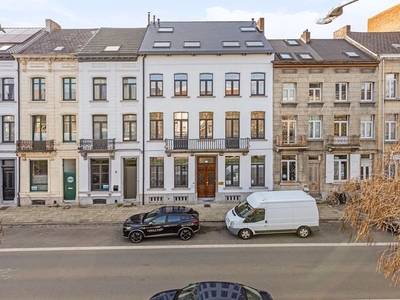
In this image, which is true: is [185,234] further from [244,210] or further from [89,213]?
[89,213]

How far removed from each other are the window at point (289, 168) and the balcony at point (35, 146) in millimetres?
16726

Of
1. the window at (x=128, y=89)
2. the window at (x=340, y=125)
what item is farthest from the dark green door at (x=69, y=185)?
the window at (x=340, y=125)

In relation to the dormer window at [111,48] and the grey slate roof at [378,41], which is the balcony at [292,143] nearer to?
the grey slate roof at [378,41]

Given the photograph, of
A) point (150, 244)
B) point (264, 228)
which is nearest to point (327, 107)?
point (264, 228)

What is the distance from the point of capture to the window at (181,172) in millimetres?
21031

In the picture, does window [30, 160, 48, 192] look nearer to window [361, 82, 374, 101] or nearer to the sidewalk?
the sidewalk

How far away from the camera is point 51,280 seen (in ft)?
32.8

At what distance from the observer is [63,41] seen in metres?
22.8

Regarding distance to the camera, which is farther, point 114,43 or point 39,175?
point 114,43

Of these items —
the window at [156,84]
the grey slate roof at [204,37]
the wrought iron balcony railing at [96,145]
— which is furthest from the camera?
the window at [156,84]

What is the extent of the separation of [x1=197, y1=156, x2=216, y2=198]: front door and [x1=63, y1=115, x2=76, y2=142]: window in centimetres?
951

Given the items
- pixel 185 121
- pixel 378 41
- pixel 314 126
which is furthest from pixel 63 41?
pixel 378 41

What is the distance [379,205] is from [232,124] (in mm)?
15494

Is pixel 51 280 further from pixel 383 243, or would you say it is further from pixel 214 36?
pixel 214 36
